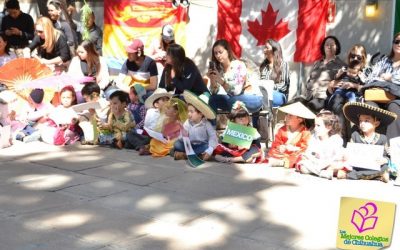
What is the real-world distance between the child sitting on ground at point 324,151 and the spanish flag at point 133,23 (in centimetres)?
451

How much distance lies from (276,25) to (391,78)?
8.36ft

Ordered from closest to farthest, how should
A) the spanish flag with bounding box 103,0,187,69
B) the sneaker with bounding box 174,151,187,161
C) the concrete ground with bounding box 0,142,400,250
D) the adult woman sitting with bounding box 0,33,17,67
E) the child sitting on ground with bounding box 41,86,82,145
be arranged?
the concrete ground with bounding box 0,142,400,250 < the sneaker with bounding box 174,151,187,161 < the child sitting on ground with bounding box 41,86,82,145 < the adult woman sitting with bounding box 0,33,17,67 < the spanish flag with bounding box 103,0,187,69

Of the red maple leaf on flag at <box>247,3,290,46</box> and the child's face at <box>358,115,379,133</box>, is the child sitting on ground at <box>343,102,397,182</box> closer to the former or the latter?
the child's face at <box>358,115,379,133</box>

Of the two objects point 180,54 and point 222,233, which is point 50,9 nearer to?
Answer: point 180,54

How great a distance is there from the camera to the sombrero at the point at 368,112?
5.80 m

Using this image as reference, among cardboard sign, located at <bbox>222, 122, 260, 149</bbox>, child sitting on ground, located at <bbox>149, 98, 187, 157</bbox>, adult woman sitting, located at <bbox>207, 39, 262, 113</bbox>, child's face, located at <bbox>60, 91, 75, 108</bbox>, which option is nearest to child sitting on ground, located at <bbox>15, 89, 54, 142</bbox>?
child's face, located at <bbox>60, 91, 75, 108</bbox>

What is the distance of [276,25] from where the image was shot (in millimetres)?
8555

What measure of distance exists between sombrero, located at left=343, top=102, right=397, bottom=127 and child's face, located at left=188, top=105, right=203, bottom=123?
168 centimetres

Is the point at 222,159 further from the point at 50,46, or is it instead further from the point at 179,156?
the point at 50,46

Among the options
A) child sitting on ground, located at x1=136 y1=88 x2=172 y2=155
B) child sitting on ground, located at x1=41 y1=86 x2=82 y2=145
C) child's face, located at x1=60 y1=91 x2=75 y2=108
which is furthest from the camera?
child's face, located at x1=60 y1=91 x2=75 y2=108

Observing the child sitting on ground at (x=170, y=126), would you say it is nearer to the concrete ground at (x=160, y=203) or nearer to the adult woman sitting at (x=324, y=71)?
the concrete ground at (x=160, y=203)

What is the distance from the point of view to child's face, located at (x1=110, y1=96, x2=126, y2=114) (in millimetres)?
7074

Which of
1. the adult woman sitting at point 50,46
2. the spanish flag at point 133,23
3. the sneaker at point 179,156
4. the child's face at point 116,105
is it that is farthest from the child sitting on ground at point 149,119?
the spanish flag at point 133,23

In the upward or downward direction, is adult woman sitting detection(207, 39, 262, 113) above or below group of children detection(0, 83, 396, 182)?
above
